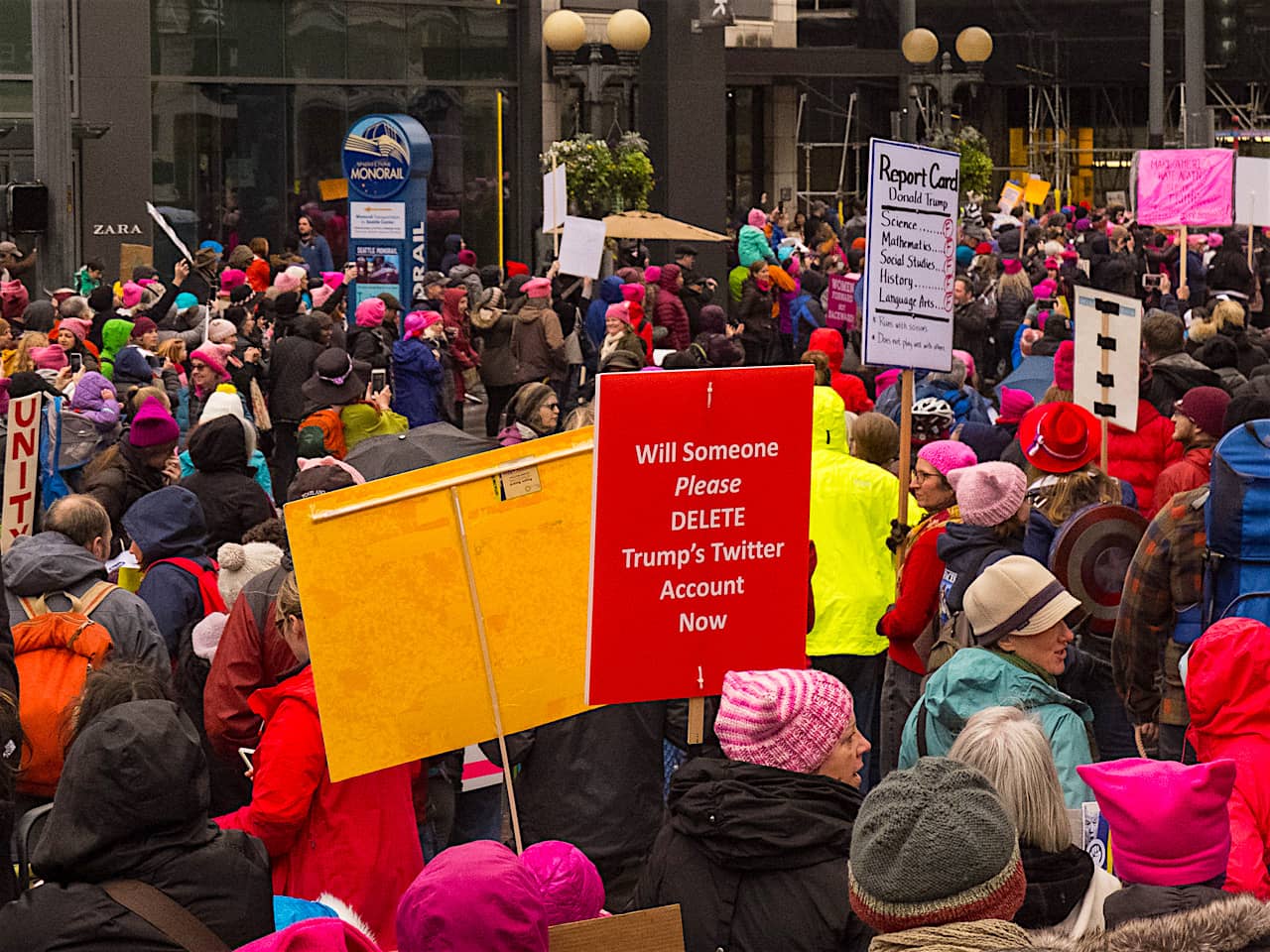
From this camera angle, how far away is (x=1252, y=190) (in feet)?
68.8

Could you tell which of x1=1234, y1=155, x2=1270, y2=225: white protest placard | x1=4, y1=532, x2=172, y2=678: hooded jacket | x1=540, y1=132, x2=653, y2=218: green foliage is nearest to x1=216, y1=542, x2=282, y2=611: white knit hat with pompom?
x1=4, y1=532, x2=172, y2=678: hooded jacket

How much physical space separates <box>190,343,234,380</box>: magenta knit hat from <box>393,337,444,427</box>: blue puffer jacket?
251 centimetres

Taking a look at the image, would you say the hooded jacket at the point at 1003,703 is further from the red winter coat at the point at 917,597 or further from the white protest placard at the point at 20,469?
the white protest placard at the point at 20,469

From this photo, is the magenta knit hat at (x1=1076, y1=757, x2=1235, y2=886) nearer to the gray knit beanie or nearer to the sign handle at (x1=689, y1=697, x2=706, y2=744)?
the gray knit beanie

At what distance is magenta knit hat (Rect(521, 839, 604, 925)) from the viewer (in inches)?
167

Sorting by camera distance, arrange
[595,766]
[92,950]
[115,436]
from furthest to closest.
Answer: [115,436] < [595,766] < [92,950]

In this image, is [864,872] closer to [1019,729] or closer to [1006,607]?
[1019,729]

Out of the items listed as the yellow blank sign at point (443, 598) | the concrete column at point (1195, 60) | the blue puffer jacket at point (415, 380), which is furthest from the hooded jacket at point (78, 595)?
the concrete column at point (1195, 60)

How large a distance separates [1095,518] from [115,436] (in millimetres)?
5928

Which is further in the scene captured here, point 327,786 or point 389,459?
point 389,459

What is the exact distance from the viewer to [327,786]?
5.25 m

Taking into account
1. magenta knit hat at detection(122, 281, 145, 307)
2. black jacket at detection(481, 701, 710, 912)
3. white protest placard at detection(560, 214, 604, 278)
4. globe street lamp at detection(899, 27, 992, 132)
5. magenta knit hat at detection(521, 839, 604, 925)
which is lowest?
black jacket at detection(481, 701, 710, 912)

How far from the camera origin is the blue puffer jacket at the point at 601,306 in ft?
61.7

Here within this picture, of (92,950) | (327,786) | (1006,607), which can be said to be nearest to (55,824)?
(92,950)
